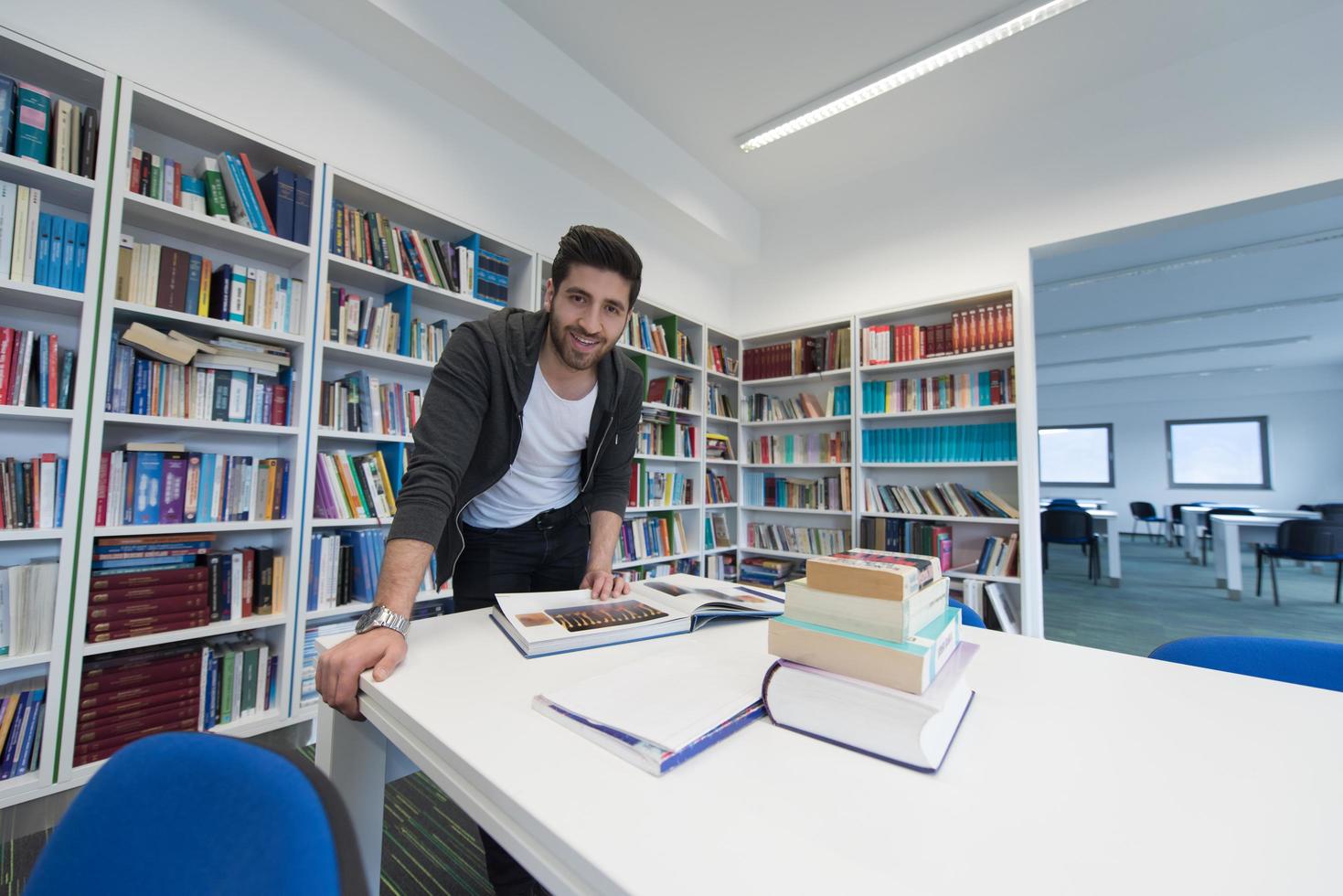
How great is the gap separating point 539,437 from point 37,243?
1.70 metres

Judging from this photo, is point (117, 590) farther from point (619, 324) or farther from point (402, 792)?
point (619, 324)

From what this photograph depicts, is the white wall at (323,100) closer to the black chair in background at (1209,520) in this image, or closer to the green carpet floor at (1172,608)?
the green carpet floor at (1172,608)

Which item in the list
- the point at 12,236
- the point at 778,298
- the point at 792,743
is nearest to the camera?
the point at 792,743

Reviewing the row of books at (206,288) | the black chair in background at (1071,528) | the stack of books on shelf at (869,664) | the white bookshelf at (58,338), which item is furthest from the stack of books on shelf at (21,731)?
the black chair in background at (1071,528)

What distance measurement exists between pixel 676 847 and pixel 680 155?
161 inches

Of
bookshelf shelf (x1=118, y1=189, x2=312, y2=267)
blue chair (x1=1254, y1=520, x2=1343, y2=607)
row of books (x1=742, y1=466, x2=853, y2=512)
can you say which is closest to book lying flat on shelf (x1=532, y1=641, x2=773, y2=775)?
bookshelf shelf (x1=118, y1=189, x2=312, y2=267)

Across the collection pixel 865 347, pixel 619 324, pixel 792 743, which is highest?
pixel 865 347

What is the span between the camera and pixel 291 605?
6.64 feet

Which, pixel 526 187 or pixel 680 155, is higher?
pixel 680 155

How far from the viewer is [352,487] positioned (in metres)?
2.25

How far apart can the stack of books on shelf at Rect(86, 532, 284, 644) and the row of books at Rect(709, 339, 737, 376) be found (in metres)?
3.06

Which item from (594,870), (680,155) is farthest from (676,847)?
(680,155)

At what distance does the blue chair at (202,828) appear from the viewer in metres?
0.42

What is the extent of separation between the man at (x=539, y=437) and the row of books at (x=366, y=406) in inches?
40.6
